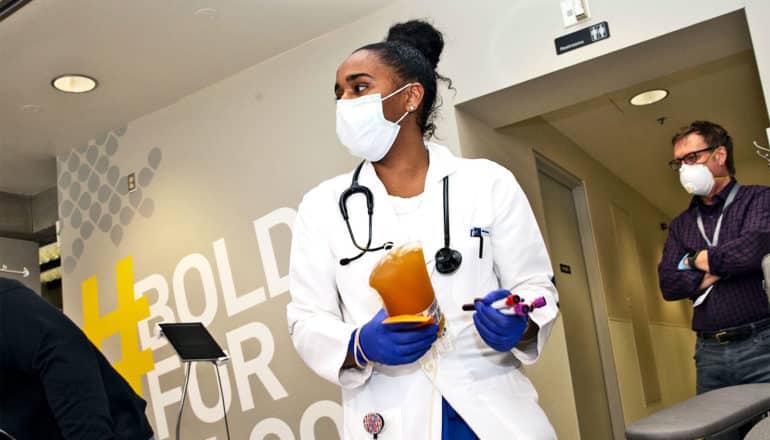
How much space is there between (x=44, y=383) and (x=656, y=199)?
805 cm

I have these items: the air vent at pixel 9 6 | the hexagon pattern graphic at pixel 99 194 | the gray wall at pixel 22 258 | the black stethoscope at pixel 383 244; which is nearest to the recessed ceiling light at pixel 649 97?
the hexagon pattern graphic at pixel 99 194

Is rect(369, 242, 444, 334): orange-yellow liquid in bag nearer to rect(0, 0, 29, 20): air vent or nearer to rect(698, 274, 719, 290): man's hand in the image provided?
rect(698, 274, 719, 290): man's hand

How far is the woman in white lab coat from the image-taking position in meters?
1.39

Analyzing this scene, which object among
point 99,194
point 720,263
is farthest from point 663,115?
point 99,194

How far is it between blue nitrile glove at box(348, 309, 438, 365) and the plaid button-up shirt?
1.59 m

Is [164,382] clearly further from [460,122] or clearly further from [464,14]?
[464,14]

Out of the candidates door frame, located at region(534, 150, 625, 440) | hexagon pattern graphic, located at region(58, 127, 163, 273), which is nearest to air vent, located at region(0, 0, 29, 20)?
hexagon pattern graphic, located at region(58, 127, 163, 273)

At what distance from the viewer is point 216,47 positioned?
399 centimetres

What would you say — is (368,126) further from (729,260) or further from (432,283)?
(729,260)

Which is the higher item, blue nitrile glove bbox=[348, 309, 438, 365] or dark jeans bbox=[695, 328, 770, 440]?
blue nitrile glove bbox=[348, 309, 438, 365]

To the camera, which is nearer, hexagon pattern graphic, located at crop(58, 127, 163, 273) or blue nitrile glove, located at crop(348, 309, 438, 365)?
blue nitrile glove, located at crop(348, 309, 438, 365)

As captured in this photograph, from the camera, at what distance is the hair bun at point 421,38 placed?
6.63ft

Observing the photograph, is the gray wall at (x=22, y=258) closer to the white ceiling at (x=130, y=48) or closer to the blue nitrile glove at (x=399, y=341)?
the white ceiling at (x=130, y=48)

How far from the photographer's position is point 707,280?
2613 millimetres
